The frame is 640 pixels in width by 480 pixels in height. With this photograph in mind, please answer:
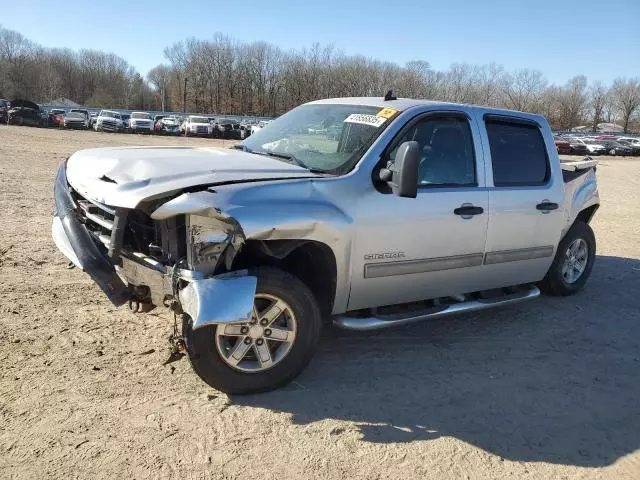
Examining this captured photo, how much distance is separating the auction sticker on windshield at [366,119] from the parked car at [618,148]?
185 feet

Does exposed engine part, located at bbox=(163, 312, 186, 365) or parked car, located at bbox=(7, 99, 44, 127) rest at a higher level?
parked car, located at bbox=(7, 99, 44, 127)

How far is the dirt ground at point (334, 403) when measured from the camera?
303cm

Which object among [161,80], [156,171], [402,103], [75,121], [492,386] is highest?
[161,80]

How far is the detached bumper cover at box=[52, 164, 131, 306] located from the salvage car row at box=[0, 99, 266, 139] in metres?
37.7

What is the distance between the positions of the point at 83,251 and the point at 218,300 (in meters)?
→ 1.09

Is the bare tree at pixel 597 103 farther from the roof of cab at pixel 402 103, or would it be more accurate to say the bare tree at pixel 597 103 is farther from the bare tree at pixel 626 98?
the roof of cab at pixel 402 103

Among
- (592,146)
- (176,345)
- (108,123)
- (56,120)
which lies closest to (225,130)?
(108,123)

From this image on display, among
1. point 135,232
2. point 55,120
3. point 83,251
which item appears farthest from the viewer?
point 55,120

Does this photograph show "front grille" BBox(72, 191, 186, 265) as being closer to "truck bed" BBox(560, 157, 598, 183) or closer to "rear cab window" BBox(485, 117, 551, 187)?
"rear cab window" BBox(485, 117, 551, 187)

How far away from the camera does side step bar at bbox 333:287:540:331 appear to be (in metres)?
4.00

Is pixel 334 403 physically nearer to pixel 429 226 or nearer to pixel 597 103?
pixel 429 226

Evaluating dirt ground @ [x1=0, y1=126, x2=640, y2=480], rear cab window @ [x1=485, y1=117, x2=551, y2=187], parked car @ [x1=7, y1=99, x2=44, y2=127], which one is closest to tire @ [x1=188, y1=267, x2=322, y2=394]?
dirt ground @ [x1=0, y1=126, x2=640, y2=480]

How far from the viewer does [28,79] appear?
101188 millimetres

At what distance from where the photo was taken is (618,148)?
53094 mm
